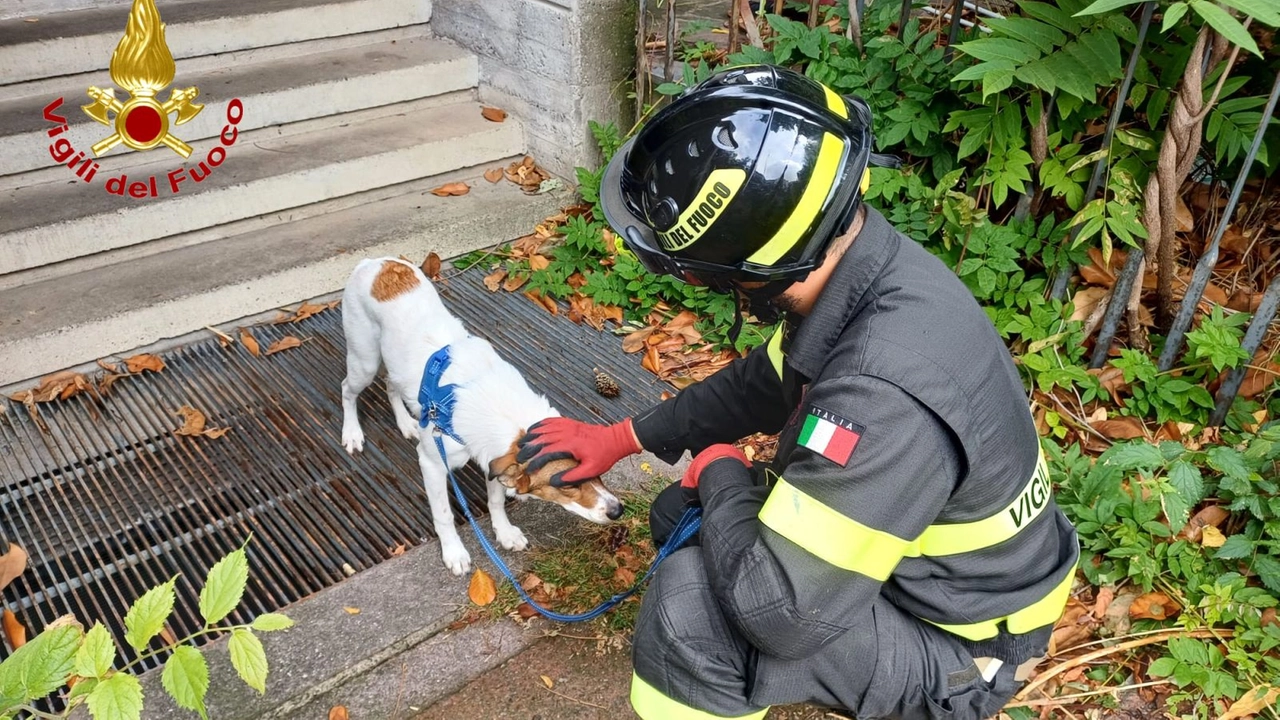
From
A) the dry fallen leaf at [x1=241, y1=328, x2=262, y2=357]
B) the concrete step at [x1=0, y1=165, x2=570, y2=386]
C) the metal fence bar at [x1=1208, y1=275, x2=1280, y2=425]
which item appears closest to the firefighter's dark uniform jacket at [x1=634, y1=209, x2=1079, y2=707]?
the metal fence bar at [x1=1208, y1=275, x2=1280, y2=425]

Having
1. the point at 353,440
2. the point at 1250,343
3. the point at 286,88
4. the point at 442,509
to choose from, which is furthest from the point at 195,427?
the point at 1250,343

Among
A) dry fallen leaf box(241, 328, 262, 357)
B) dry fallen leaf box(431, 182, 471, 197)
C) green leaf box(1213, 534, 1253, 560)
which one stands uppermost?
green leaf box(1213, 534, 1253, 560)

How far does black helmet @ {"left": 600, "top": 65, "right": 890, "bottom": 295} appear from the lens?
1856 mm

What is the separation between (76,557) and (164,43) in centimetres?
303

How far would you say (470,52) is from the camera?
5.82 m

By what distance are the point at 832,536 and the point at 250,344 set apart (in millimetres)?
3659

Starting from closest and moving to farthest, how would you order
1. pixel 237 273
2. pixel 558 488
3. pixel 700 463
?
pixel 700 463, pixel 558 488, pixel 237 273

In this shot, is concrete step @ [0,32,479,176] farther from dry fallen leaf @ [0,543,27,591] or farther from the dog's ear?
the dog's ear

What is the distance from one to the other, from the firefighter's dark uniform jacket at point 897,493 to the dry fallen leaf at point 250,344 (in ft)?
10.0

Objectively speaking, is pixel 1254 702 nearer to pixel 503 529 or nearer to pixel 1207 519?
pixel 1207 519

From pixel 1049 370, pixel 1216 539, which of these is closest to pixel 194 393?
pixel 1049 370

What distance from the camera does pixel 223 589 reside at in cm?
155

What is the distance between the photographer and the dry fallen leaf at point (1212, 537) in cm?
312

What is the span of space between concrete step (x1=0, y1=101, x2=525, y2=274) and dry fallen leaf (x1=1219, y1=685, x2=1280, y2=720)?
4726 millimetres
